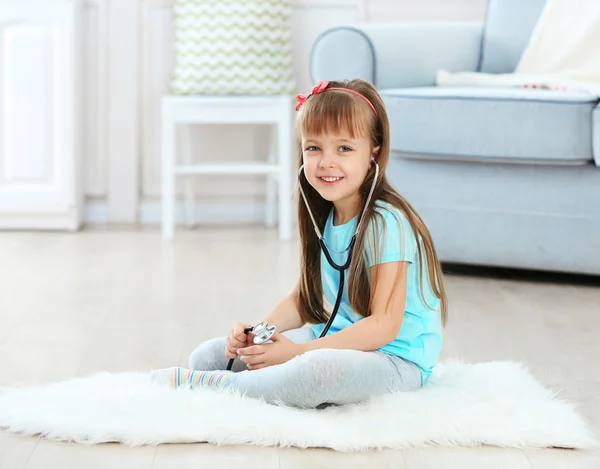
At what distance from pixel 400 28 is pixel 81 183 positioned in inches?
49.1

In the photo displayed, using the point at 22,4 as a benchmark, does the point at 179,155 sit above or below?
below

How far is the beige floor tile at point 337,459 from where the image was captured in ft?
3.89

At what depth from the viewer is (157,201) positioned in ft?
11.1

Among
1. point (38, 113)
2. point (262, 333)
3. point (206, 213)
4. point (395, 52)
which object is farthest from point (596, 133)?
point (38, 113)

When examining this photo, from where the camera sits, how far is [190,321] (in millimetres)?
1956

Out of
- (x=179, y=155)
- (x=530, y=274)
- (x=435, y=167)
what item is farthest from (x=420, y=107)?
(x=179, y=155)

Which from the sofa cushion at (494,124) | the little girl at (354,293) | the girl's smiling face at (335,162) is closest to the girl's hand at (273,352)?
the little girl at (354,293)

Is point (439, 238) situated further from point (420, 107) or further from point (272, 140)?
point (272, 140)

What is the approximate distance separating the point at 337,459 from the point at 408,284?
0.31 m

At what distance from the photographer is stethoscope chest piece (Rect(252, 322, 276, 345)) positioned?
4.54ft

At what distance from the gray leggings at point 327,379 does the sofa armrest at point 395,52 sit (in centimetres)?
128

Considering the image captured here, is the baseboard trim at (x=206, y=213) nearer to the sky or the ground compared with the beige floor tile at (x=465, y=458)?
nearer to the ground

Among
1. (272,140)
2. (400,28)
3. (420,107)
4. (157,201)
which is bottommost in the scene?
(157,201)

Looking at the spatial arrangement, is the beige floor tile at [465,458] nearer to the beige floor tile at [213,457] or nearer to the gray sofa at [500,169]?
the beige floor tile at [213,457]
